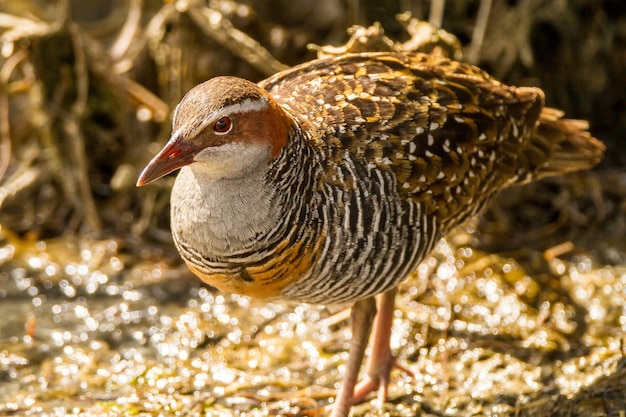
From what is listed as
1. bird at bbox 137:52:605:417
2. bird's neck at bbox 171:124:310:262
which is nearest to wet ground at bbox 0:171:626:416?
bird at bbox 137:52:605:417

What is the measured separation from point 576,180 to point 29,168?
3.75 metres

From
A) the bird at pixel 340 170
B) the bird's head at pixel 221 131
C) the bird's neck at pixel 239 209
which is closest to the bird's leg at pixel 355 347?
the bird at pixel 340 170

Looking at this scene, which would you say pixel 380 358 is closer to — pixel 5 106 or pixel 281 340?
pixel 281 340

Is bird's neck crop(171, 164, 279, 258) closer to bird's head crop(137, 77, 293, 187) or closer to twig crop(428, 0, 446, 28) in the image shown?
bird's head crop(137, 77, 293, 187)

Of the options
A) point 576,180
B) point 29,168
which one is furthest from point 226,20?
point 576,180

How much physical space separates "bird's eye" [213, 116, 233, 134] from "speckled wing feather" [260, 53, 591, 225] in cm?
51

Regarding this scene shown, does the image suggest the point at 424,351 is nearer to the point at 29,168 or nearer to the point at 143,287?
the point at 143,287

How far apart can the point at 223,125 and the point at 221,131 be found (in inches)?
1.0

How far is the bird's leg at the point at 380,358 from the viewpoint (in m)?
4.64

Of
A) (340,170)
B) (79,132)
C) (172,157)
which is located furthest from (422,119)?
(79,132)

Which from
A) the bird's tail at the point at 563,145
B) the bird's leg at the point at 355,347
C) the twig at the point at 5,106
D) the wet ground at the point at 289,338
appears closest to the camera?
the bird's leg at the point at 355,347

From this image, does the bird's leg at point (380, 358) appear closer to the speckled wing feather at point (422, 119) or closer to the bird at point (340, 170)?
the bird at point (340, 170)

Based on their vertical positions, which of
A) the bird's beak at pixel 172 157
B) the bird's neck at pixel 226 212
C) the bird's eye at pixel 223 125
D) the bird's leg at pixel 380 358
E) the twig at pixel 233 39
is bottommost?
the bird's leg at pixel 380 358

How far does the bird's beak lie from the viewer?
10.8 ft
